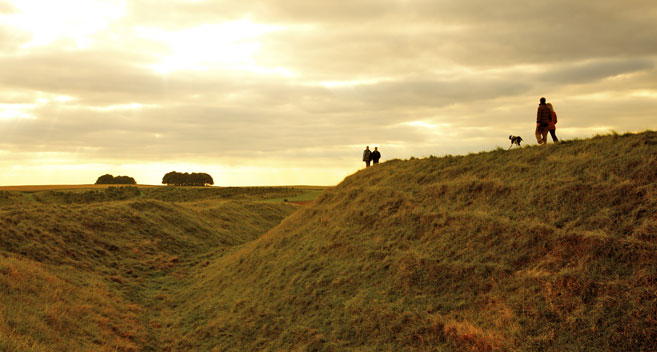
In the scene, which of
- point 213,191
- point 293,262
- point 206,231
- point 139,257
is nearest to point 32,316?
point 293,262

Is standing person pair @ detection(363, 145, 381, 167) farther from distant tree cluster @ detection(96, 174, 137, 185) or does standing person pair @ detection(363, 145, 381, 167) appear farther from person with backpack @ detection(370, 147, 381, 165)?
distant tree cluster @ detection(96, 174, 137, 185)

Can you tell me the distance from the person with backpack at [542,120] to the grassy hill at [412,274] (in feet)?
5.32

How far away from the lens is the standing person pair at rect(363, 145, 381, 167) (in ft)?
94.9

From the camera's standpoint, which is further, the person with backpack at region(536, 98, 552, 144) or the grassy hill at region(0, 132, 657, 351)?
the person with backpack at region(536, 98, 552, 144)

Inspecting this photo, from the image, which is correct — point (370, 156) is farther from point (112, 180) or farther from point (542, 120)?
point (112, 180)

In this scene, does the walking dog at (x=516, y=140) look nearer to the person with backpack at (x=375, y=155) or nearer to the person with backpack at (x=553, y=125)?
the person with backpack at (x=553, y=125)

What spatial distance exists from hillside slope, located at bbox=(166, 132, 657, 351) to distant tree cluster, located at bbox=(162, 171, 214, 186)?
86.3 metres

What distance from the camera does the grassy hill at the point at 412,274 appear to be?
349 inches

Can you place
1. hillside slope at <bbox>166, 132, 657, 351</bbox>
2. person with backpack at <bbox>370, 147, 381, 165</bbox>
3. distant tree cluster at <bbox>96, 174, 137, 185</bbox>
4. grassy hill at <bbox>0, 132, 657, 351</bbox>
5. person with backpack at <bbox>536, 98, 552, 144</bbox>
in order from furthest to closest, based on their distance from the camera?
distant tree cluster at <bbox>96, 174, 137, 185</bbox>
person with backpack at <bbox>370, 147, 381, 165</bbox>
person with backpack at <bbox>536, 98, 552, 144</bbox>
grassy hill at <bbox>0, 132, 657, 351</bbox>
hillside slope at <bbox>166, 132, 657, 351</bbox>

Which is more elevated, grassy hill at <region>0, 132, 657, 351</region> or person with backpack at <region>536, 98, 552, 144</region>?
person with backpack at <region>536, 98, 552, 144</region>

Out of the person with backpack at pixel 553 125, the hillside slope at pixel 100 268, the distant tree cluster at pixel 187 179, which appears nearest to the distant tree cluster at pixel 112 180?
the distant tree cluster at pixel 187 179

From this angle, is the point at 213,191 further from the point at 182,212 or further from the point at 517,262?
the point at 517,262

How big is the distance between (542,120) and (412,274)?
10.6 meters

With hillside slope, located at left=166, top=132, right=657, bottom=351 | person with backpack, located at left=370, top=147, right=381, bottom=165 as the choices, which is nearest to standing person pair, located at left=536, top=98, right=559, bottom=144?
hillside slope, located at left=166, top=132, right=657, bottom=351
